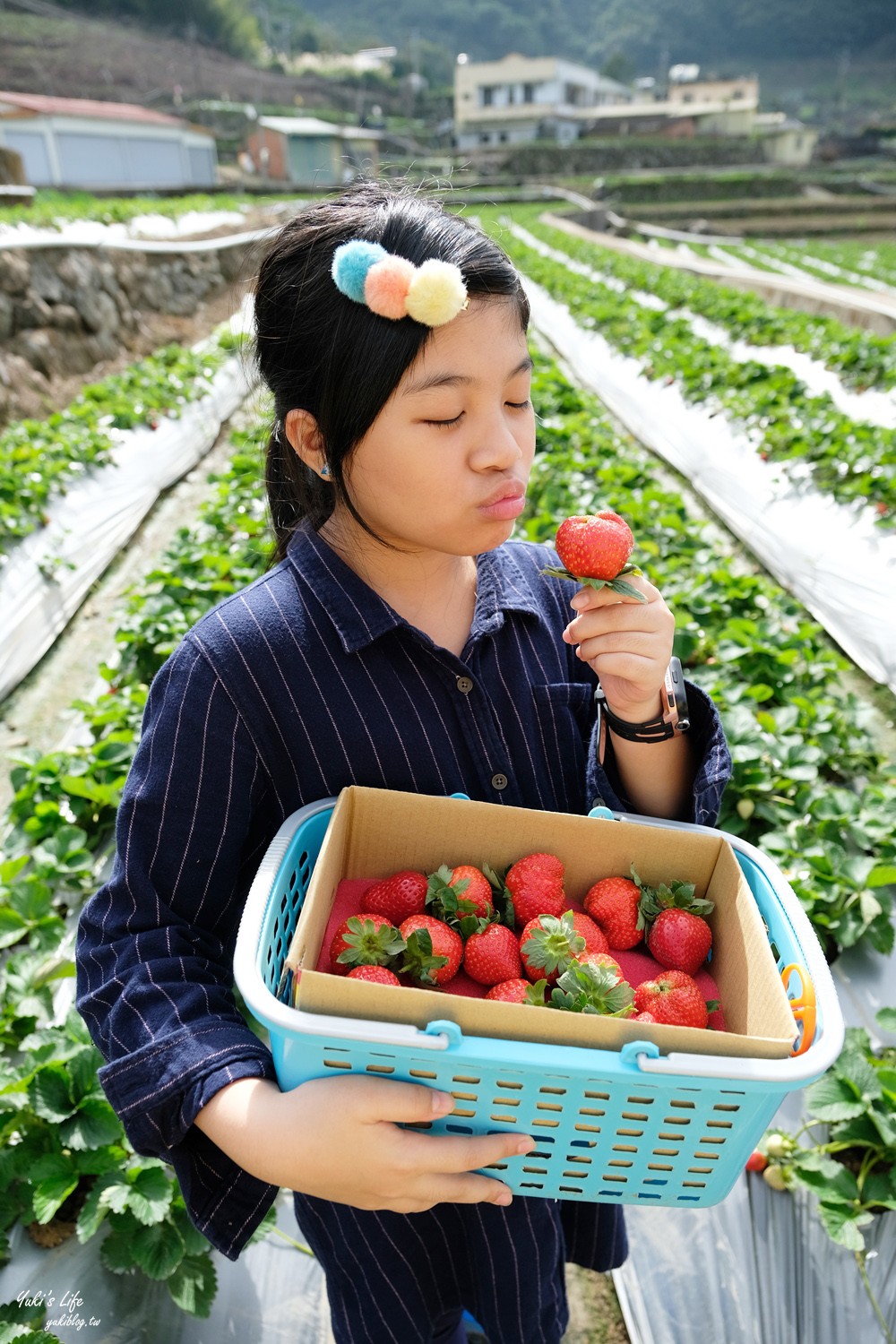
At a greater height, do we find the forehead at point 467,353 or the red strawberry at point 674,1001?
the forehead at point 467,353

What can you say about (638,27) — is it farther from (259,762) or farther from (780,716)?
(259,762)

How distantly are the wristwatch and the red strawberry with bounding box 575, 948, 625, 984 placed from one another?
28 cm

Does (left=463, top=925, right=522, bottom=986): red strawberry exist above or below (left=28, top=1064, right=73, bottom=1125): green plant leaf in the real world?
above

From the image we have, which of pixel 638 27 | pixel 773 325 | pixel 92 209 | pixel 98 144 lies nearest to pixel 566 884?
pixel 773 325

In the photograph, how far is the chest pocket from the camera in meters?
1.30

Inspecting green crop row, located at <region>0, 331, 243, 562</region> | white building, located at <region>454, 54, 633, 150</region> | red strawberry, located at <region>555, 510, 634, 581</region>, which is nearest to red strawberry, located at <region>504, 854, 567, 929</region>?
red strawberry, located at <region>555, 510, 634, 581</region>

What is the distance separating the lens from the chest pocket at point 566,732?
1.30 metres

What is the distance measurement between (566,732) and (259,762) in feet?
1.49

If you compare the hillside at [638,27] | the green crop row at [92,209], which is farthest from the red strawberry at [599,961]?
the hillside at [638,27]

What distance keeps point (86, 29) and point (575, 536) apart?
69803mm

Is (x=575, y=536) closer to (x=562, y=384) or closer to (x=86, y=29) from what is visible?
(x=562, y=384)

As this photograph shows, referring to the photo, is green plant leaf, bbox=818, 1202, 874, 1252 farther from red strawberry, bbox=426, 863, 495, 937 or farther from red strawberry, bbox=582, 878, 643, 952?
red strawberry, bbox=426, 863, 495, 937

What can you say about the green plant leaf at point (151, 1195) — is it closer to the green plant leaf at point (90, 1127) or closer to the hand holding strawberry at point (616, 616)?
the green plant leaf at point (90, 1127)

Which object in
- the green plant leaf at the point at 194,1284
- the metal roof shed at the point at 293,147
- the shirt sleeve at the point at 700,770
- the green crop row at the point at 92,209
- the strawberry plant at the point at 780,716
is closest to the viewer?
the shirt sleeve at the point at 700,770
